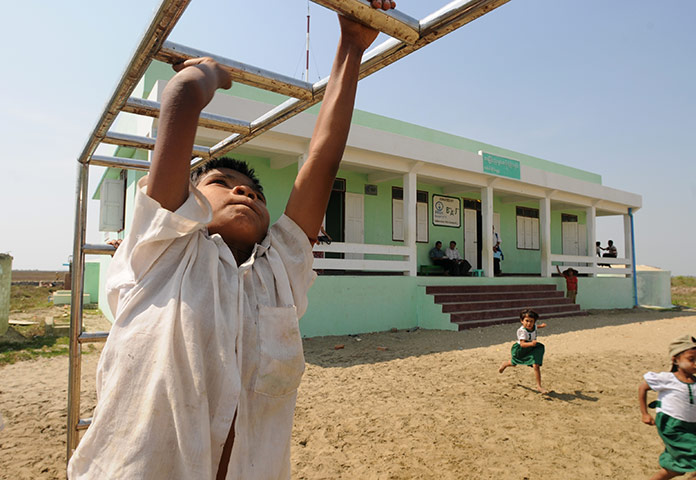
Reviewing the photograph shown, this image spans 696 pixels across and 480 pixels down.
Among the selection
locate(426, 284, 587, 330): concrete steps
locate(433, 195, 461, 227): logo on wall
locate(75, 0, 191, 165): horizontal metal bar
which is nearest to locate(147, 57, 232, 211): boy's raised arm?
locate(75, 0, 191, 165): horizontal metal bar

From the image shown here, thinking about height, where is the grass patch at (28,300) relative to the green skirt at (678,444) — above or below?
below

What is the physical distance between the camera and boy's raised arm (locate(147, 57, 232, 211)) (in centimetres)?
99

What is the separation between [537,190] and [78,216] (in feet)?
41.6

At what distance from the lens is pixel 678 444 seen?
2.69 metres

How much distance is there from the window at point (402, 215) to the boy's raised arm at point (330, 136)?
10753 mm

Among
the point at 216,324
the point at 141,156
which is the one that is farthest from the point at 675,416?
the point at 141,156

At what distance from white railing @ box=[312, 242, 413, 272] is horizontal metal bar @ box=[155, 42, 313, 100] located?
6.65 metres

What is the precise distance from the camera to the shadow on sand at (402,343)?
6.70m

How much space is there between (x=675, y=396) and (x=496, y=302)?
24.8 feet

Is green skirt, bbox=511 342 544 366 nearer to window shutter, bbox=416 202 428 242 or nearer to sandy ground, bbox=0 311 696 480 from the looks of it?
sandy ground, bbox=0 311 696 480

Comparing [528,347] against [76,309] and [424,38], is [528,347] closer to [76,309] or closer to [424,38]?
[76,309]

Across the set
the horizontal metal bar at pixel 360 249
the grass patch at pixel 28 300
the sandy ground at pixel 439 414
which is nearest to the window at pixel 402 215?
the horizontal metal bar at pixel 360 249

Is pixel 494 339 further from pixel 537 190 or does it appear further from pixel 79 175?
pixel 79 175

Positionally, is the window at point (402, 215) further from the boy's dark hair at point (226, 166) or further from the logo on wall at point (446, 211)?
the boy's dark hair at point (226, 166)
